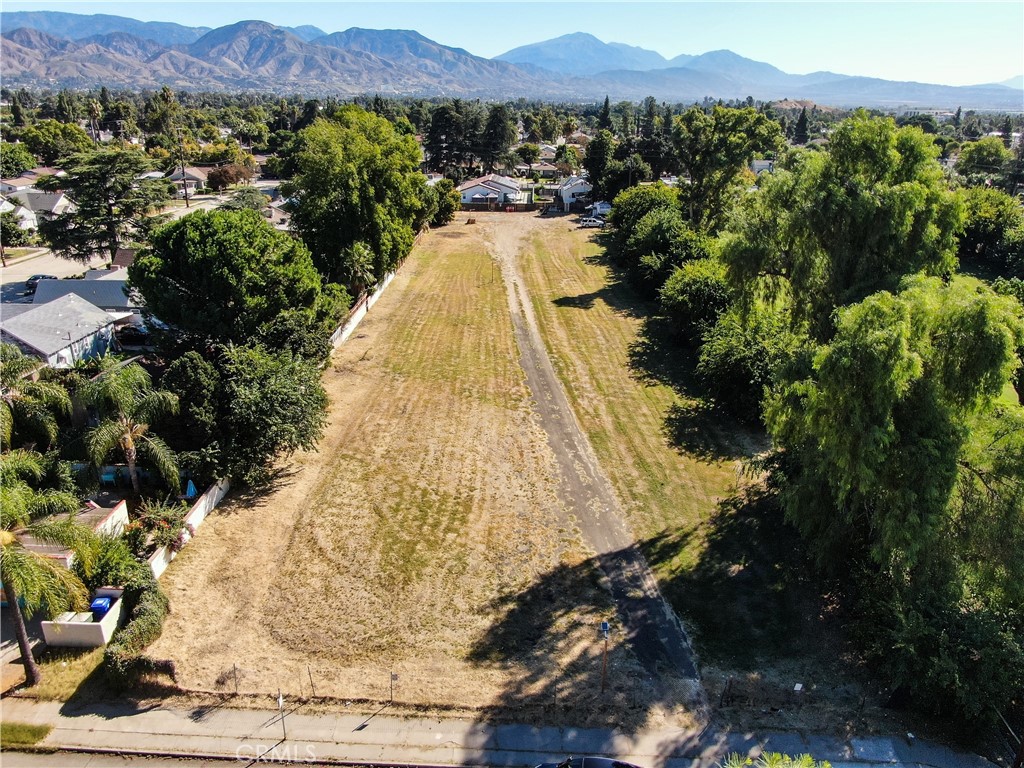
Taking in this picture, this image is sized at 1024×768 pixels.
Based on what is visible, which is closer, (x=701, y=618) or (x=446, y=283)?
(x=701, y=618)

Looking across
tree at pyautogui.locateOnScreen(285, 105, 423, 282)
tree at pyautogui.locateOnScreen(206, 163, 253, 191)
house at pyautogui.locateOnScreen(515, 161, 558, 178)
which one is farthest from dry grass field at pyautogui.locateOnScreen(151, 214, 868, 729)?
house at pyautogui.locateOnScreen(515, 161, 558, 178)

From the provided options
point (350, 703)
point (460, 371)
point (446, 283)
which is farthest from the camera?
point (446, 283)

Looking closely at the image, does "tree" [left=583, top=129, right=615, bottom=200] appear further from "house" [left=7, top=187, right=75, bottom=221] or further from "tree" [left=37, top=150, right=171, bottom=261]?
"house" [left=7, top=187, right=75, bottom=221]

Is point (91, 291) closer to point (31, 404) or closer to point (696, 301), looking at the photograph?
point (31, 404)

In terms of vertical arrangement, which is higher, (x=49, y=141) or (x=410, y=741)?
(x=49, y=141)

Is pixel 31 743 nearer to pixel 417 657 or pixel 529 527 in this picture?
pixel 417 657

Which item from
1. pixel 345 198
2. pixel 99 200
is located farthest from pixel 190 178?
pixel 345 198

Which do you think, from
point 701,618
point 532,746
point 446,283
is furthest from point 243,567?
point 446,283
